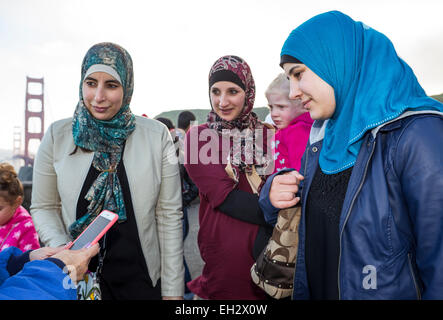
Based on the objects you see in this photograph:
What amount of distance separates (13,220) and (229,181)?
1.83 meters

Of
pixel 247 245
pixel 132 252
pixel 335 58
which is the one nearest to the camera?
pixel 335 58

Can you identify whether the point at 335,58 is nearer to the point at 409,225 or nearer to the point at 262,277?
the point at 409,225

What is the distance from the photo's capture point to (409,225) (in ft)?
3.03

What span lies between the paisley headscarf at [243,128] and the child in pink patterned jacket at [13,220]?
167 centimetres

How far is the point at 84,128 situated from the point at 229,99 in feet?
2.99

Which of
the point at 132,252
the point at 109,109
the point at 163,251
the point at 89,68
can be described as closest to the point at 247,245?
the point at 163,251

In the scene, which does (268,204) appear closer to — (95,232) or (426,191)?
(426,191)

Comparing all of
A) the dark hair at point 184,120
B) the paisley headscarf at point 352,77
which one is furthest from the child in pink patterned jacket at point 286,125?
the dark hair at point 184,120

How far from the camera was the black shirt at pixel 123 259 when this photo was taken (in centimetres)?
161

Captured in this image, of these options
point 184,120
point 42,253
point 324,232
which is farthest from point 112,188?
point 184,120

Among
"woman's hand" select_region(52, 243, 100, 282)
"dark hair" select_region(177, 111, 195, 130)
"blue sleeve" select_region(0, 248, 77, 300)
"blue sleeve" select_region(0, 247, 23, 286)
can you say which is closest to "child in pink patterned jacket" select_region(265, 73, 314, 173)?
"woman's hand" select_region(52, 243, 100, 282)

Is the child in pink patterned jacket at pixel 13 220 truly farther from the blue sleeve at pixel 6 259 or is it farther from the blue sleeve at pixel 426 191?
the blue sleeve at pixel 426 191

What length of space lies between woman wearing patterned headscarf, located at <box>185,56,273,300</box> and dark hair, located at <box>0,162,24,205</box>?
1.52 meters

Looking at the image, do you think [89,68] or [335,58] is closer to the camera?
[335,58]
